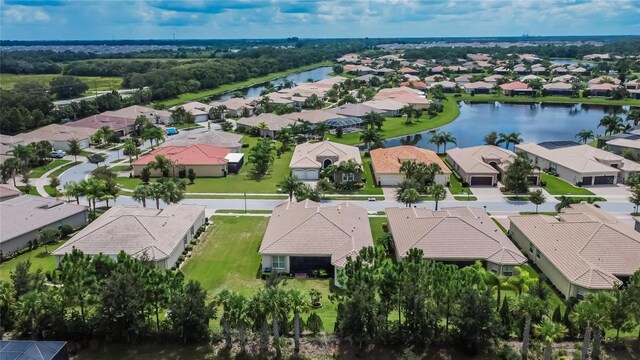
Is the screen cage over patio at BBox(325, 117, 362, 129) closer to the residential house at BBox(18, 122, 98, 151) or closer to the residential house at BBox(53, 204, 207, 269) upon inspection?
the residential house at BBox(18, 122, 98, 151)

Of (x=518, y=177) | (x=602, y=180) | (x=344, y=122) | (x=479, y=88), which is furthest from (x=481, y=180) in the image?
(x=479, y=88)

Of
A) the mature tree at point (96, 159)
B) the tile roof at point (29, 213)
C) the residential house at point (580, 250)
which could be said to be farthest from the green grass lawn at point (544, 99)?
the tile roof at point (29, 213)

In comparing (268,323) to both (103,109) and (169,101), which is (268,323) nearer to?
(103,109)

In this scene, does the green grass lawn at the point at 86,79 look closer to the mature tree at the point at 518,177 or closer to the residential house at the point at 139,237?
the residential house at the point at 139,237

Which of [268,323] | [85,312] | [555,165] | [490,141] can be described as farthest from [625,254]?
[490,141]

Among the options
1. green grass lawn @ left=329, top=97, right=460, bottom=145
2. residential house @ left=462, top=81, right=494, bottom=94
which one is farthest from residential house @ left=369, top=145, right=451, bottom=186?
residential house @ left=462, top=81, right=494, bottom=94
